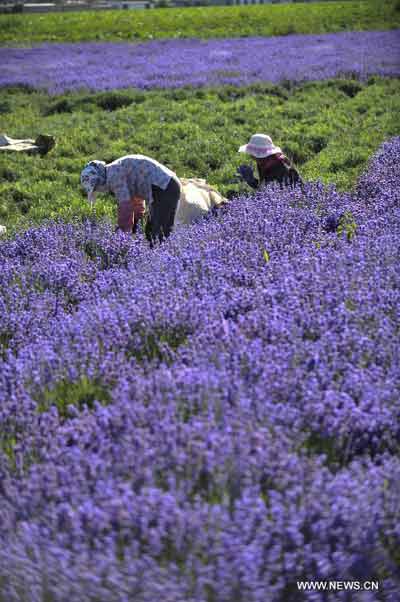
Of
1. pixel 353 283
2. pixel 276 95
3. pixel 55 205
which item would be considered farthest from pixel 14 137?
pixel 353 283

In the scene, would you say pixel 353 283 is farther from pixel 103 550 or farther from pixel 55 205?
pixel 55 205

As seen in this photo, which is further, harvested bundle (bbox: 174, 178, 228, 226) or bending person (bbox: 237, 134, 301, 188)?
bending person (bbox: 237, 134, 301, 188)

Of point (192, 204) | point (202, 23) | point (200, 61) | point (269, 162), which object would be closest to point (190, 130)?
point (269, 162)

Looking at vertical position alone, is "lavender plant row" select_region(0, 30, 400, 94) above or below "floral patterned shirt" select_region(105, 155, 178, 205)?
above

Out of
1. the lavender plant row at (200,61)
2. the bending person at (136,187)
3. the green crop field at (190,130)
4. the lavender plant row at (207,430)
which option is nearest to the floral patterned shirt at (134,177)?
the bending person at (136,187)

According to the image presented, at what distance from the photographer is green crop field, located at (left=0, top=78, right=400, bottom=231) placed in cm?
774

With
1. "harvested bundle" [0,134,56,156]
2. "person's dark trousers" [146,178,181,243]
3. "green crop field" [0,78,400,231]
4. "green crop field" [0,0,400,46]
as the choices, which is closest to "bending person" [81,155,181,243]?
"person's dark trousers" [146,178,181,243]

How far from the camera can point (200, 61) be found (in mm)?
17625

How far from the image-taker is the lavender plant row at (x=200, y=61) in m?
14.9

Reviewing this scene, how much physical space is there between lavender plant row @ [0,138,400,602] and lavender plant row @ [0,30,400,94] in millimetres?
11522

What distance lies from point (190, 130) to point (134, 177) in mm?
5081

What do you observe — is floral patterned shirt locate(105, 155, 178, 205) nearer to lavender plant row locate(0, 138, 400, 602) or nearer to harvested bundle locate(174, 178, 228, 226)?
harvested bundle locate(174, 178, 228, 226)

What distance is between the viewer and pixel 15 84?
1570cm

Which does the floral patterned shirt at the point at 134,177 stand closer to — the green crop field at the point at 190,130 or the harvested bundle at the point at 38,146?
the green crop field at the point at 190,130
